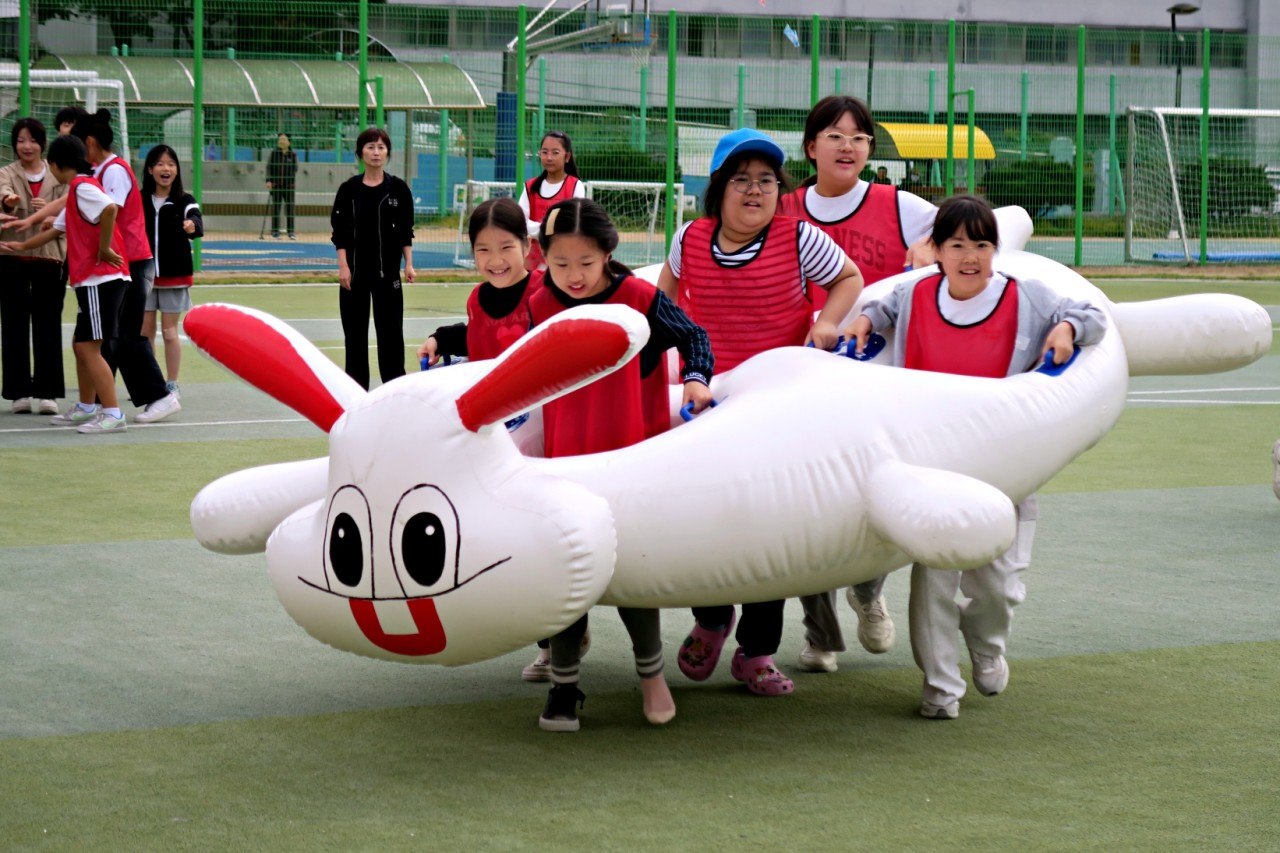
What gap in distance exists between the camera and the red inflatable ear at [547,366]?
152 inches

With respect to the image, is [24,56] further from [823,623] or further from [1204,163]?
[1204,163]

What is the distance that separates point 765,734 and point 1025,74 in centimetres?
2233

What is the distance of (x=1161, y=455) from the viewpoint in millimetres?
9172

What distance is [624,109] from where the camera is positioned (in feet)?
73.7

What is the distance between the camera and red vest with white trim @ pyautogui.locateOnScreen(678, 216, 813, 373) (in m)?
4.85

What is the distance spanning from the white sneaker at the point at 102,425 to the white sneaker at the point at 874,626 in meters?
5.66

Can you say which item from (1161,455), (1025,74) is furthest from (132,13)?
(1161,455)

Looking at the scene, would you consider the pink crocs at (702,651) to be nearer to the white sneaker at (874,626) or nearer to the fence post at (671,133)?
the white sneaker at (874,626)

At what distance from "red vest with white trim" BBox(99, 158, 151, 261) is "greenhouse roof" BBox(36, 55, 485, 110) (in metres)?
10.5

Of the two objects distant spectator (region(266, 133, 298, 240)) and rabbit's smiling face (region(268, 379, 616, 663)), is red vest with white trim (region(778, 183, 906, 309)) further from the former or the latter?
distant spectator (region(266, 133, 298, 240))

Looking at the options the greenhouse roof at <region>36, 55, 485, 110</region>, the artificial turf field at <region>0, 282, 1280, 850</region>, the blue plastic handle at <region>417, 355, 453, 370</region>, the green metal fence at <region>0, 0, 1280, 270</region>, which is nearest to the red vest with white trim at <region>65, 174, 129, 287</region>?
the artificial turf field at <region>0, 282, 1280, 850</region>

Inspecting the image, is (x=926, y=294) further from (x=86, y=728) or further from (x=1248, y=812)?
(x=86, y=728)

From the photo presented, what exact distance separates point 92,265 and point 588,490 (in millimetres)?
6212

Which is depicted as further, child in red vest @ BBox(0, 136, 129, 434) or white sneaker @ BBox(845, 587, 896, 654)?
child in red vest @ BBox(0, 136, 129, 434)
